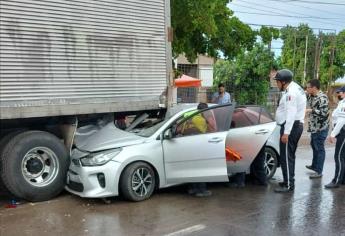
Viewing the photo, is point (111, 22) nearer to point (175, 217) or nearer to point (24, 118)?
point (24, 118)

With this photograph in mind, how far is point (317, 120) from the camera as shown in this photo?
8758 millimetres

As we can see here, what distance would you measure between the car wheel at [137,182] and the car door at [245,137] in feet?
4.33

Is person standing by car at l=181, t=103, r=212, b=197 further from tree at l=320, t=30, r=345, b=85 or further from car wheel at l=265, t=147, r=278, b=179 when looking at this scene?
tree at l=320, t=30, r=345, b=85

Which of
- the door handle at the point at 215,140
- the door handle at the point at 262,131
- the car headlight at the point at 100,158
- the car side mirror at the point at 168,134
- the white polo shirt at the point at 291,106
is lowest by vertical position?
the car headlight at the point at 100,158

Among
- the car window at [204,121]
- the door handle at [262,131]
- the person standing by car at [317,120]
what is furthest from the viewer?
the person standing by car at [317,120]

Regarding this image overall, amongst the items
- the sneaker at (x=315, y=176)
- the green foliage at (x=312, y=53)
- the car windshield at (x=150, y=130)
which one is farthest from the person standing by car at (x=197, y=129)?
the green foliage at (x=312, y=53)

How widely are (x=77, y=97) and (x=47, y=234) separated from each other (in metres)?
2.28

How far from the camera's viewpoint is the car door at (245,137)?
24.9 feet

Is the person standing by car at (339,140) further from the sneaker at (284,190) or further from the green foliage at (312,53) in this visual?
the green foliage at (312,53)

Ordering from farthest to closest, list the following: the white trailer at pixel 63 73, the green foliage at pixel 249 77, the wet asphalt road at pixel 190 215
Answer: the green foliage at pixel 249 77 < the white trailer at pixel 63 73 < the wet asphalt road at pixel 190 215

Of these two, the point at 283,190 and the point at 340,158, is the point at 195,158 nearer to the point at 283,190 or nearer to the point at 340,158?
the point at 283,190

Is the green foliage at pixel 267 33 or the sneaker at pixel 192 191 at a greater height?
the green foliage at pixel 267 33

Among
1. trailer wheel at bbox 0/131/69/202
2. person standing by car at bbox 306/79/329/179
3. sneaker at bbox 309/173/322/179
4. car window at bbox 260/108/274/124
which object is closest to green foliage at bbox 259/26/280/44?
person standing by car at bbox 306/79/329/179

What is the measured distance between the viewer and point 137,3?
25.2 ft
